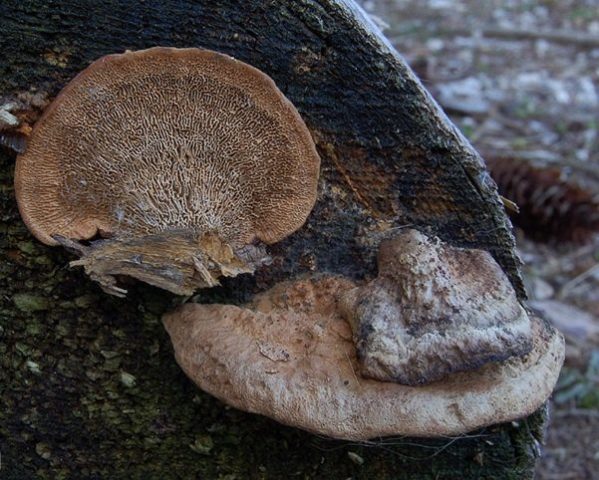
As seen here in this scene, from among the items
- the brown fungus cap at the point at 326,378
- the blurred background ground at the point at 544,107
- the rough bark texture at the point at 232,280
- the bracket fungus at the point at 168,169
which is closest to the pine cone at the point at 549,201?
the blurred background ground at the point at 544,107

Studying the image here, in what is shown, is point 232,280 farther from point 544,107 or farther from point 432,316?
point 544,107

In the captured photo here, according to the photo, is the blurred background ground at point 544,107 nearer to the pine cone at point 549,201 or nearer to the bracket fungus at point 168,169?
the pine cone at point 549,201

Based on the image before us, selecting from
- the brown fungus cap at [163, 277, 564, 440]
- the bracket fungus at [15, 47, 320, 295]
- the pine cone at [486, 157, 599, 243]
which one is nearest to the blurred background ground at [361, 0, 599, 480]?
the pine cone at [486, 157, 599, 243]

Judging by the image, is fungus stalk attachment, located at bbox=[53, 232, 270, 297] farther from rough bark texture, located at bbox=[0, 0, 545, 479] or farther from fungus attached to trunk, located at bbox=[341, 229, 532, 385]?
fungus attached to trunk, located at bbox=[341, 229, 532, 385]

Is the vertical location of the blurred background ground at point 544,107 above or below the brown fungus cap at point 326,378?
below

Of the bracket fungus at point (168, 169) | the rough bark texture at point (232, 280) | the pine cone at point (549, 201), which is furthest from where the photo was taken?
the pine cone at point (549, 201)

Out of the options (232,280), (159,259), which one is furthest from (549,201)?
(159,259)
